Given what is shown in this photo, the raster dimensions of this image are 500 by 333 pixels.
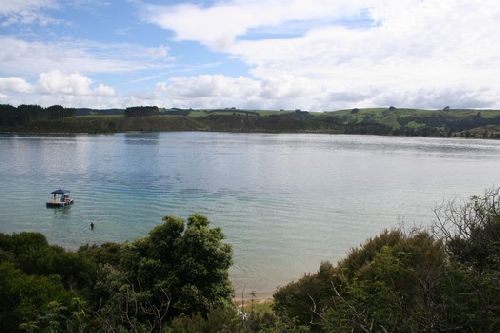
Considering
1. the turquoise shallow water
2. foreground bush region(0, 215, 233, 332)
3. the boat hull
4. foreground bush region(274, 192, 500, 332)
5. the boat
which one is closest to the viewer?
foreground bush region(274, 192, 500, 332)

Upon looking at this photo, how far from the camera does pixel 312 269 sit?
36.4 meters

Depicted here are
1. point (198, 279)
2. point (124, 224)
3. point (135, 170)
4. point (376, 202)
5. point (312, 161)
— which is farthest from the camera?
point (312, 161)

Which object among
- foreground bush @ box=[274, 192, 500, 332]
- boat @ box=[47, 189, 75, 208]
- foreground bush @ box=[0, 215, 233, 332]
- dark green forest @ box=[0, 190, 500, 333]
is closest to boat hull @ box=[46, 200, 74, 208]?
boat @ box=[47, 189, 75, 208]

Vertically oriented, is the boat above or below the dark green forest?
below

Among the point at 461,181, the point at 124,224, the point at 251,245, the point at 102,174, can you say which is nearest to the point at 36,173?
the point at 102,174

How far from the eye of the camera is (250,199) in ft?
211

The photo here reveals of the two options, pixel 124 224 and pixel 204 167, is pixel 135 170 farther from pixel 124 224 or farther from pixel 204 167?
pixel 124 224

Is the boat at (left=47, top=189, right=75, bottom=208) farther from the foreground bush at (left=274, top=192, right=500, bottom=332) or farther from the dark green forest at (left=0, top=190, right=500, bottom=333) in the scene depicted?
the foreground bush at (left=274, top=192, right=500, bottom=332)

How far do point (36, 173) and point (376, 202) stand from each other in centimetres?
6462

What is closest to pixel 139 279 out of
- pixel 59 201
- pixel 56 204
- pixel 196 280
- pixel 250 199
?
pixel 196 280

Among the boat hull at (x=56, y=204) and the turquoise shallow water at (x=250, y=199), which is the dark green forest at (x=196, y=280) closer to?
the turquoise shallow water at (x=250, y=199)

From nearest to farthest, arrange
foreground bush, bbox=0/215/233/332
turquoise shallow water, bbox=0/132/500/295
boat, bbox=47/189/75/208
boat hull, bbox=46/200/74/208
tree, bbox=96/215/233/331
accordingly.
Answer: foreground bush, bbox=0/215/233/332 < tree, bbox=96/215/233/331 < turquoise shallow water, bbox=0/132/500/295 < boat hull, bbox=46/200/74/208 < boat, bbox=47/189/75/208

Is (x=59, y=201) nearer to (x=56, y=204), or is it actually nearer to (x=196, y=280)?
(x=56, y=204)

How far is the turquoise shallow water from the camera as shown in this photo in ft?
139
